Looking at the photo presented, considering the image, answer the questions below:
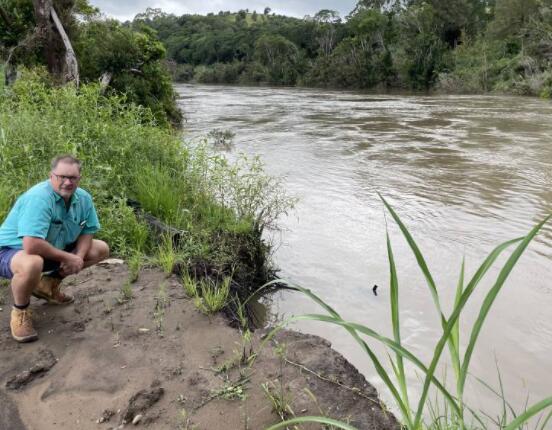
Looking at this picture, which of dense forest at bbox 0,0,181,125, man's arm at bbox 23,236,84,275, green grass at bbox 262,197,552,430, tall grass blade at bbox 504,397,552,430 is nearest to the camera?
tall grass blade at bbox 504,397,552,430

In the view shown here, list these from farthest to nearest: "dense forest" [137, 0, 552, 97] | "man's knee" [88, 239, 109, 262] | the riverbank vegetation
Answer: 1. "dense forest" [137, 0, 552, 97]
2. the riverbank vegetation
3. "man's knee" [88, 239, 109, 262]

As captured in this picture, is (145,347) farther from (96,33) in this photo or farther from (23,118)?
(96,33)

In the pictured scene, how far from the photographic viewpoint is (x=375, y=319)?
170 inches

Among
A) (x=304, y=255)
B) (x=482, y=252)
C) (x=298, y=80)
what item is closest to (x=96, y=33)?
(x=304, y=255)

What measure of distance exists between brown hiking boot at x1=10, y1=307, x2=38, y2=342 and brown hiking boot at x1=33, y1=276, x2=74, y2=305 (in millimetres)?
236

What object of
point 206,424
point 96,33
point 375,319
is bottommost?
point 375,319

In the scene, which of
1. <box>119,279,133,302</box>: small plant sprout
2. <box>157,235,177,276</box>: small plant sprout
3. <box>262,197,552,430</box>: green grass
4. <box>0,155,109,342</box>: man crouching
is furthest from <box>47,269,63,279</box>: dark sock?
<box>262,197,552,430</box>: green grass

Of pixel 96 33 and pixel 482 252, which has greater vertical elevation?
pixel 96 33

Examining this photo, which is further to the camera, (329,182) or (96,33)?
(96,33)

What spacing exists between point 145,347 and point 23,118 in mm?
3778

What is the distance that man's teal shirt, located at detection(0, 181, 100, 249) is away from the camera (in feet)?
9.84

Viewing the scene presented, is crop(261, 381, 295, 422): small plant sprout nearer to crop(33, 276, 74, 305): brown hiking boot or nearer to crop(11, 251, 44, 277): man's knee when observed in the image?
crop(11, 251, 44, 277): man's knee

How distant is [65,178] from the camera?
3072 millimetres

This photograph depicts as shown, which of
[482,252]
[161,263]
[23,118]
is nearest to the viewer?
[161,263]
